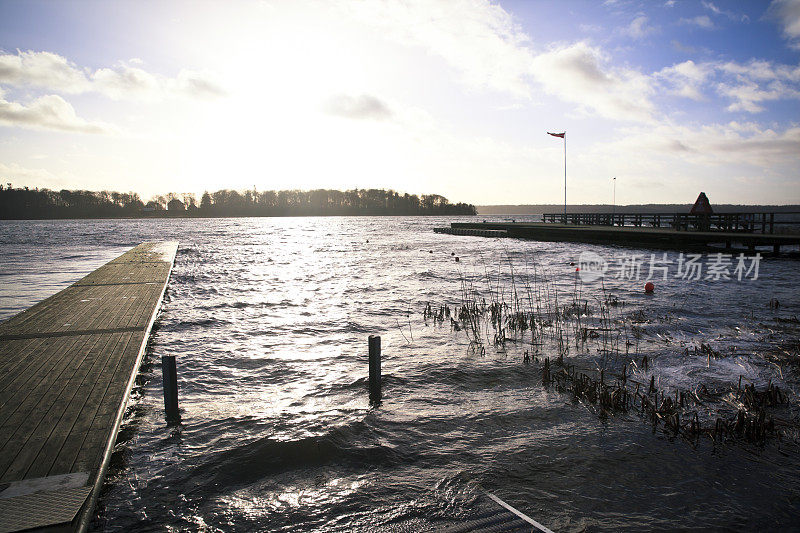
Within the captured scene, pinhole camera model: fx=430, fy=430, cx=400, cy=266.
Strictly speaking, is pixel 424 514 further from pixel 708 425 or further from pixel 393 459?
pixel 708 425

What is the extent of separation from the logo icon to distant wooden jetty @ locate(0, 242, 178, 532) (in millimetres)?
18643

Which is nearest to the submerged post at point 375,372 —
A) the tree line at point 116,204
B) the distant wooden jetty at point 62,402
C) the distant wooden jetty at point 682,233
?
the distant wooden jetty at point 62,402

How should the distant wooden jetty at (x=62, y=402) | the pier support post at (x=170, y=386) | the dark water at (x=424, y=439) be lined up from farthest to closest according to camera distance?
the pier support post at (x=170, y=386)
the dark water at (x=424, y=439)
the distant wooden jetty at (x=62, y=402)

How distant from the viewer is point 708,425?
6117mm

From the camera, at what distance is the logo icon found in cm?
2163

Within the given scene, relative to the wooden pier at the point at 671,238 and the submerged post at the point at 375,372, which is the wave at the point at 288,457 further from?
the wooden pier at the point at 671,238

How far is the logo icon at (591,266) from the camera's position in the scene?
21.6 meters

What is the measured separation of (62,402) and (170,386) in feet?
4.60

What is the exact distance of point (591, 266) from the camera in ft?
83.4

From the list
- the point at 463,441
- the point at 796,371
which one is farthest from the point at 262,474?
the point at 796,371

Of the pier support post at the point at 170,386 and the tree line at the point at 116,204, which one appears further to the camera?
the tree line at the point at 116,204

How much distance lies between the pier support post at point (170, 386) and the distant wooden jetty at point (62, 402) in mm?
576

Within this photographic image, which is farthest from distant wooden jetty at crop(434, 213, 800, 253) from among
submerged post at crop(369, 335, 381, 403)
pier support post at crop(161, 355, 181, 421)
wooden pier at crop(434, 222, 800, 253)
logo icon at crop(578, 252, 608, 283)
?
pier support post at crop(161, 355, 181, 421)

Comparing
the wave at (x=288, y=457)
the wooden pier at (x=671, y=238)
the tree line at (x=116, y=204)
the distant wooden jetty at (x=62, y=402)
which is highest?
the tree line at (x=116, y=204)
